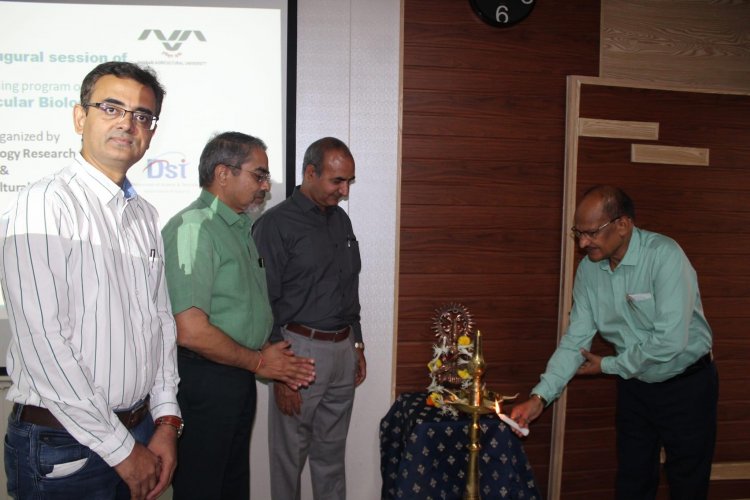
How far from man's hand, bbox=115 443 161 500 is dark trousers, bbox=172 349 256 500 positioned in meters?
0.48

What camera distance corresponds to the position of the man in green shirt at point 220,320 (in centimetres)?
176

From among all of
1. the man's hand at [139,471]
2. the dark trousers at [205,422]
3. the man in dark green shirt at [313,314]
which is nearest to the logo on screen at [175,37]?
the man in dark green shirt at [313,314]

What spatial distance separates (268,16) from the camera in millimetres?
2709

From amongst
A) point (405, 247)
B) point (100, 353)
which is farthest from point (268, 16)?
point (100, 353)

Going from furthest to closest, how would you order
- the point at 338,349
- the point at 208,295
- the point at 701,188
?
the point at 701,188 → the point at 338,349 → the point at 208,295

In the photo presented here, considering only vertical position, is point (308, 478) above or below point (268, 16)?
below

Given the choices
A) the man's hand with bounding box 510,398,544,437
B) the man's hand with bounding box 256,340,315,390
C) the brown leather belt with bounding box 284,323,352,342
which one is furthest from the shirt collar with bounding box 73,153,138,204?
the man's hand with bounding box 510,398,544,437

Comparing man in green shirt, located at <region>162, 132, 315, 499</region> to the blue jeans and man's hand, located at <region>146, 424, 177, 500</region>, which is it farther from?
the blue jeans

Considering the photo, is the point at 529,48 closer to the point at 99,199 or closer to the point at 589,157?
the point at 589,157

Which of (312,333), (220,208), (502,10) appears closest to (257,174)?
(220,208)

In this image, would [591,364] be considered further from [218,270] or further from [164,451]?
[164,451]

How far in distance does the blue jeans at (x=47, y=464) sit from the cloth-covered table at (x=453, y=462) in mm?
1498

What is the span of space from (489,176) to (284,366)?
1513mm

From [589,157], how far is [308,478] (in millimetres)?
2185
